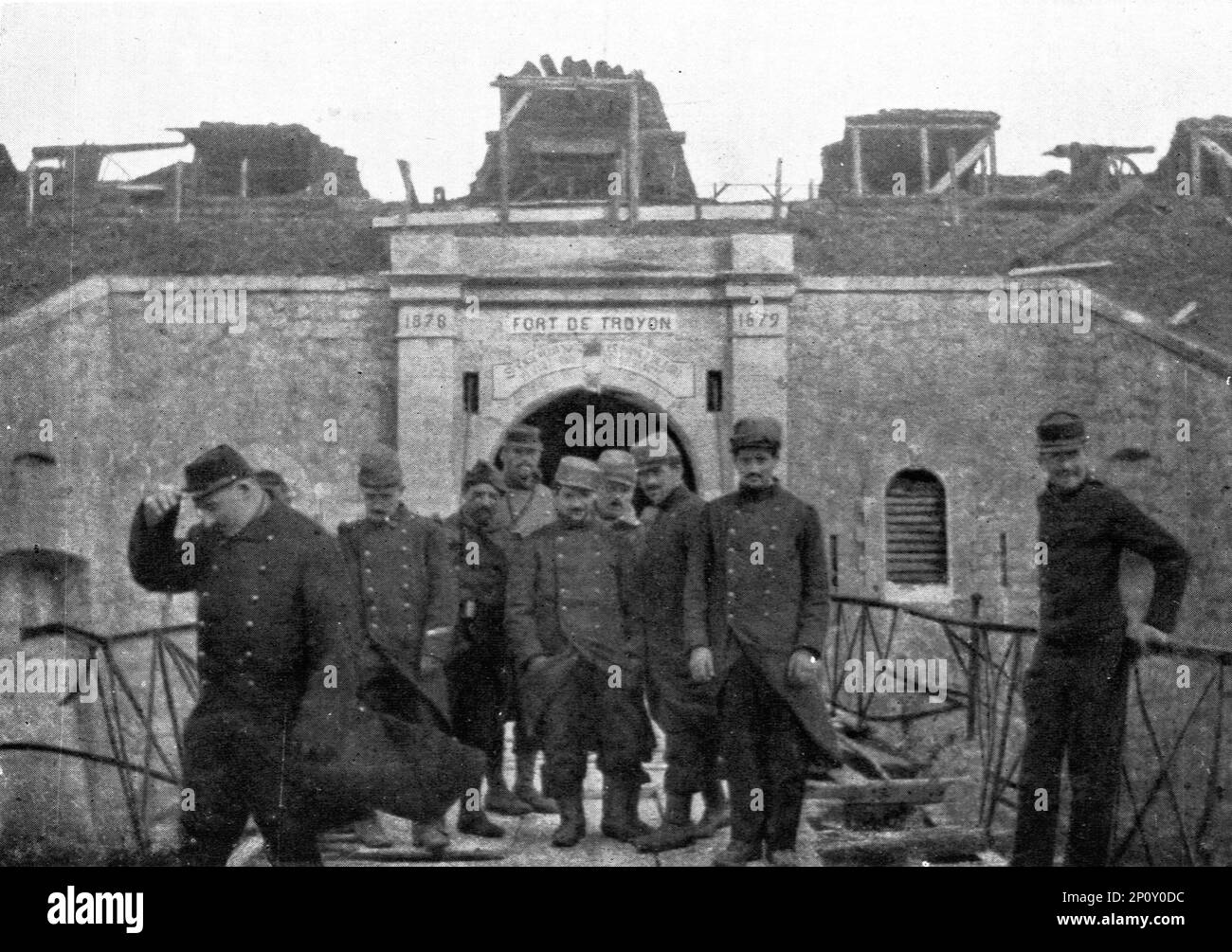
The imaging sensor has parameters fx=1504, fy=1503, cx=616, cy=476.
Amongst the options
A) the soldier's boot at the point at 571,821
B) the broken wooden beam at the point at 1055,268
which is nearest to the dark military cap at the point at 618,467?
the soldier's boot at the point at 571,821

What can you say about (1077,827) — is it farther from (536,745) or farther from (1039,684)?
(536,745)

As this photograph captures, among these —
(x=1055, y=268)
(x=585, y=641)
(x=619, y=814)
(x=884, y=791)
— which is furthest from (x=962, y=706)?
(x=1055, y=268)

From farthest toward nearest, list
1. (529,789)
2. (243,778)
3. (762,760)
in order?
(529,789) < (762,760) < (243,778)

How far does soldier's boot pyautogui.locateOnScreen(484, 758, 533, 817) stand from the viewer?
7.32 m

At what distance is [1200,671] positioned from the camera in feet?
28.6

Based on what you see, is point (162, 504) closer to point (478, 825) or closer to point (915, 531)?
point (478, 825)

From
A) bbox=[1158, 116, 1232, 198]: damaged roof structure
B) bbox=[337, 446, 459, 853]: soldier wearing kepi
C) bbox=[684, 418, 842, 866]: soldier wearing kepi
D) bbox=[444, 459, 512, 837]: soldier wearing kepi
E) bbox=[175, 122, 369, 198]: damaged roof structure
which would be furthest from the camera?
bbox=[175, 122, 369, 198]: damaged roof structure

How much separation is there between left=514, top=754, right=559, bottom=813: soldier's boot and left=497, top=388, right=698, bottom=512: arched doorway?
1938 millimetres

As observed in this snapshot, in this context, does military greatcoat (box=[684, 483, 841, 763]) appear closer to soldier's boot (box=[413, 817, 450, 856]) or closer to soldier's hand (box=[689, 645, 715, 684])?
soldier's hand (box=[689, 645, 715, 684])

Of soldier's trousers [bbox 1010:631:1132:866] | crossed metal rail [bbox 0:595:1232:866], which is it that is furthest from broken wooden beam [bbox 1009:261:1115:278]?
soldier's trousers [bbox 1010:631:1132:866]

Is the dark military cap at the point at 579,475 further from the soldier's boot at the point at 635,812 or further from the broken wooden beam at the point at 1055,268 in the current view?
the broken wooden beam at the point at 1055,268

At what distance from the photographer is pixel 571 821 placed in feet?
22.2

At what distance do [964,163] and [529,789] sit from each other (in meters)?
5.73

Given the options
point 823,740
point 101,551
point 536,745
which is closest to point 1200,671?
point 823,740
